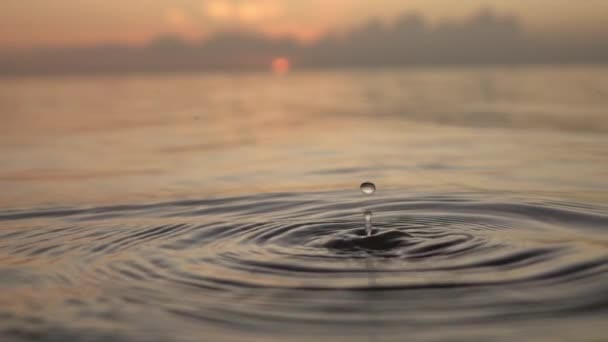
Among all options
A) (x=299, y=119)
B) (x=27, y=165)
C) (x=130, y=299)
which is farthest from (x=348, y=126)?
(x=130, y=299)

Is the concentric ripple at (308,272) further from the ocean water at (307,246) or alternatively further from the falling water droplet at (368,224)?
the falling water droplet at (368,224)

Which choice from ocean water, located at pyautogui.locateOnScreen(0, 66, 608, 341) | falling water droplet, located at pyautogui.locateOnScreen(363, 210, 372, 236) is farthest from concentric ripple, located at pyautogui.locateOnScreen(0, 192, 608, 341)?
falling water droplet, located at pyautogui.locateOnScreen(363, 210, 372, 236)

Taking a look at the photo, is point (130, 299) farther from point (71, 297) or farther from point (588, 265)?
point (588, 265)

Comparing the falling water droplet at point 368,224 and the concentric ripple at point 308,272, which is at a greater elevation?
the falling water droplet at point 368,224

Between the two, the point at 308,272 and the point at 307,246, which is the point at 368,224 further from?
the point at 308,272

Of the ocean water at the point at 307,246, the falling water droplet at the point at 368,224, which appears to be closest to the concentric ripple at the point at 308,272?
the ocean water at the point at 307,246

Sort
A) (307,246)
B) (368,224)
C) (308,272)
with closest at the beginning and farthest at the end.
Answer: (308,272)
(307,246)
(368,224)

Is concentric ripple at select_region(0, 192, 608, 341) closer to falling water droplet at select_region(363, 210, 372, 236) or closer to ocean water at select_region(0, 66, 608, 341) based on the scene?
ocean water at select_region(0, 66, 608, 341)

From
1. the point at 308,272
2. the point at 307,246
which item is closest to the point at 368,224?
the point at 307,246
